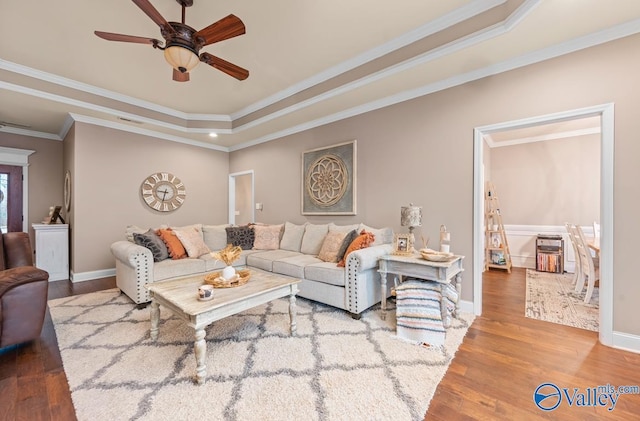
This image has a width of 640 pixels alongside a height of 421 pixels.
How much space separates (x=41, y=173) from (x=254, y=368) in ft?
20.7

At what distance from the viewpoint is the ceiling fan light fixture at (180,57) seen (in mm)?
2070

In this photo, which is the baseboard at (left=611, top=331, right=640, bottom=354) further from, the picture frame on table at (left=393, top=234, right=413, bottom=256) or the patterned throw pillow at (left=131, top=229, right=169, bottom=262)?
the patterned throw pillow at (left=131, top=229, right=169, bottom=262)

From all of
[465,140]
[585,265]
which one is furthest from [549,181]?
[465,140]

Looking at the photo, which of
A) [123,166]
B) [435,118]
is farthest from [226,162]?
[435,118]

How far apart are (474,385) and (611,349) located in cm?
145

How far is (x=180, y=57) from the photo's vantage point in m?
2.12

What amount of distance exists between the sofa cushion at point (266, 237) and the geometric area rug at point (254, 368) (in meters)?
1.57

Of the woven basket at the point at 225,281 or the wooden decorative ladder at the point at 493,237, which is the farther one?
the wooden decorative ladder at the point at 493,237

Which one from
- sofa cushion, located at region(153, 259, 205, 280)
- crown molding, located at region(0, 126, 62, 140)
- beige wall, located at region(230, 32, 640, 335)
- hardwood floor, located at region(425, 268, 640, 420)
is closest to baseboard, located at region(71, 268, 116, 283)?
sofa cushion, located at region(153, 259, 205, 280)

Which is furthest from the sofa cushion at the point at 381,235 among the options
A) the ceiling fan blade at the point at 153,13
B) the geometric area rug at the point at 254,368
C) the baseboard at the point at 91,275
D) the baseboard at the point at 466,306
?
the baseboard at the point at 91,275

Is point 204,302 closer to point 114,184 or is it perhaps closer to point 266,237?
point 266,237

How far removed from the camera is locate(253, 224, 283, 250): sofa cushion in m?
4.26

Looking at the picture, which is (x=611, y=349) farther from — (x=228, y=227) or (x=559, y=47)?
(x=228, y=227)

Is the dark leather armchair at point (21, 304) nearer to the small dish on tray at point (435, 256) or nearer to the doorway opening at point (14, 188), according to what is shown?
the small dish on tray at point (435, 256)
